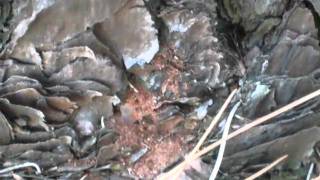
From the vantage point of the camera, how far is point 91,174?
743mm

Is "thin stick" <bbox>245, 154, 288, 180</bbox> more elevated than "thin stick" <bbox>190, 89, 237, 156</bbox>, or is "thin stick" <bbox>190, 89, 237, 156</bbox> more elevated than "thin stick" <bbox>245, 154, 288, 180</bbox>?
"thin stick" <bbox>190, 89, 237, 156</bbox>

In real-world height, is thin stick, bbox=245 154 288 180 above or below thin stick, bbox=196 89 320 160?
below

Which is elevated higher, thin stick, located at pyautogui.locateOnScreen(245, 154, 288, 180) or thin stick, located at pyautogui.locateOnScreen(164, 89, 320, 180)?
thin stick, located at pyautogui.locateOnScreen(164, 89, 320, 180)

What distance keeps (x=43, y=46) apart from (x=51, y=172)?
6.0 inches

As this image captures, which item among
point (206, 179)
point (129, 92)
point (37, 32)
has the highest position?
point (37, 32)

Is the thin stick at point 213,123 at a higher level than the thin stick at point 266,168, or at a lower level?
higher

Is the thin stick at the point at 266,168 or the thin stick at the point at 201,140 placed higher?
the thin stick at the point at 201,140

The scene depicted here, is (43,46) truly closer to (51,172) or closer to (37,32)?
(37,32)

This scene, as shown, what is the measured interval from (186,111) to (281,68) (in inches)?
5.5

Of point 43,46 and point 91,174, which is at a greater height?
point 43,46

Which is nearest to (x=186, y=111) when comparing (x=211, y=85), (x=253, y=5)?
(x=211, y=85)

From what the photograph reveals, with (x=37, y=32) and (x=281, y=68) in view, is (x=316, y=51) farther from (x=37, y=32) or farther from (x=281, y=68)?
(x=37, y=32)

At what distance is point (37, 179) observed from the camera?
719 mm

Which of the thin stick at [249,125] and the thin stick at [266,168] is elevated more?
the thin stick at [249,125]
